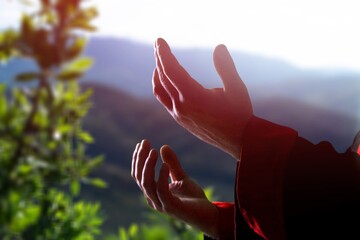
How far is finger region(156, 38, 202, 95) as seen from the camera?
0.30m

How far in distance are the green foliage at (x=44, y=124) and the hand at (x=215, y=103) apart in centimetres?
125

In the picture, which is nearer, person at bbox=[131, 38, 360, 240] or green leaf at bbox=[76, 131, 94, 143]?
person at bbox=[131, 38, 360, 240]

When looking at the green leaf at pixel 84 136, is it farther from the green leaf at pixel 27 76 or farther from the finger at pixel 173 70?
the finger at pixel 173 70

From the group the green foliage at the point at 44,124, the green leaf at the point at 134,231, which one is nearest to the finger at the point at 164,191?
the green leaf at the point at 134,231

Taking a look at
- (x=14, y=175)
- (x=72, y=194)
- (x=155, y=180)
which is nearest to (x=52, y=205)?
(x=72, y=194)

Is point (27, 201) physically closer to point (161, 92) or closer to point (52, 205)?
point (52, 205)

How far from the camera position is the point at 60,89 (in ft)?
5.51

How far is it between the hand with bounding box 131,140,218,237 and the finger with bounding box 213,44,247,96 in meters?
0.06

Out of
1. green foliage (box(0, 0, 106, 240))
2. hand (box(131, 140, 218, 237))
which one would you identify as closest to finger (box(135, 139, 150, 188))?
hand (box(131, 140, 218, 237))

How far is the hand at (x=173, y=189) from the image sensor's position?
1.08 ft

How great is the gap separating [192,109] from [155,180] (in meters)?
0.06

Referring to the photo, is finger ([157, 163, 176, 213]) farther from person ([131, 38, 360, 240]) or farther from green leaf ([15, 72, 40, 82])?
green leaf ([15, 72, 40, 82])

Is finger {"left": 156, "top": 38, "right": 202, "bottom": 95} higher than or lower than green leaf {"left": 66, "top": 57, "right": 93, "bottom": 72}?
higher

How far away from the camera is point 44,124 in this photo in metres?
1.67
